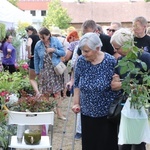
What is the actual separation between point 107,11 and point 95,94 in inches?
2517

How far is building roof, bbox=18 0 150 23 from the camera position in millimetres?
64688

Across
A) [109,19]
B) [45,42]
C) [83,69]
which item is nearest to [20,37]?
[45,42]

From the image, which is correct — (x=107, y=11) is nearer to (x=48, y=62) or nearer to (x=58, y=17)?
(x=58, y=17)

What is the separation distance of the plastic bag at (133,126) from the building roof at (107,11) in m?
60.8

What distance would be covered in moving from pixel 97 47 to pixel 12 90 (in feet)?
8.30

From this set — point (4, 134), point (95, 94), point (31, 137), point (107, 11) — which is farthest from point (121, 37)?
point (107, 11)

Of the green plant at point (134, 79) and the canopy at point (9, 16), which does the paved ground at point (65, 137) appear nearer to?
the green plant at point (134, 79)

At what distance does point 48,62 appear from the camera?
7000mm

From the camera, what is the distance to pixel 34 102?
5008mm

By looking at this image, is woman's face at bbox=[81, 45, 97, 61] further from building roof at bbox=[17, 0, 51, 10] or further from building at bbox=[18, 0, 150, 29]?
building roof at bbox=[17, 0, 51, 10]

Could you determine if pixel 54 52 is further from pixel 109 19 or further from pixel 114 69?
pixel 109 19

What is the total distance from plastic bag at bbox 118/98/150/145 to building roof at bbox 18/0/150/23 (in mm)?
60808

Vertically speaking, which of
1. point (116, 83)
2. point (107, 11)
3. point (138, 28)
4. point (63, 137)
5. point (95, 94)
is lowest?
point (63, 137)

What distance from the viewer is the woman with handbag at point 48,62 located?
6887 mm
